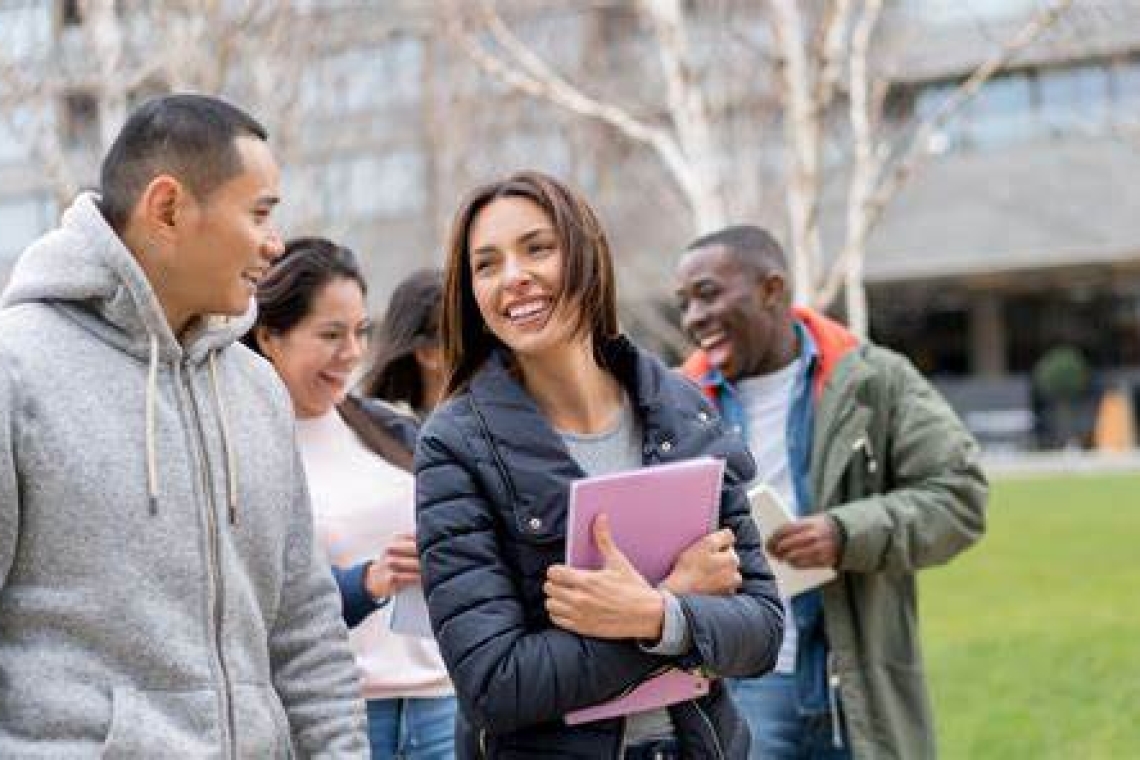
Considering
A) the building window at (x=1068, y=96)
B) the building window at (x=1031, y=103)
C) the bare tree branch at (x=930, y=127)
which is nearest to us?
the bare tree branch at (x=930, y=127)

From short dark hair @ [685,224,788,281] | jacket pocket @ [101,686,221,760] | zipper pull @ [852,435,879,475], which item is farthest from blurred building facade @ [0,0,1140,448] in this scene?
jacket pocket @ [101,686,221,760]

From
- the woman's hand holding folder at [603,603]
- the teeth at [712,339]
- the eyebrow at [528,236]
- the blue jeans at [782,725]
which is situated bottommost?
the blue jeans at [782,725]

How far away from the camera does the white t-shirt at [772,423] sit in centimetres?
392

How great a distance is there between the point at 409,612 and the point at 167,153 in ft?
3.84

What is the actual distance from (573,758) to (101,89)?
27.4 ft

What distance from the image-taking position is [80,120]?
14383 mm

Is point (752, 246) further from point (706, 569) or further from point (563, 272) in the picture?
point (706, 569)

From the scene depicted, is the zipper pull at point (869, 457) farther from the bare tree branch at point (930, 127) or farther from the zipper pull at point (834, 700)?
the bare tree branch at point (930, 127)

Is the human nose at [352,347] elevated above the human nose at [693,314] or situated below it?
above

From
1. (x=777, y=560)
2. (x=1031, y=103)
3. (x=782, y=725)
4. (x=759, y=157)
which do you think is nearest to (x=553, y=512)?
(x=777, y=560)

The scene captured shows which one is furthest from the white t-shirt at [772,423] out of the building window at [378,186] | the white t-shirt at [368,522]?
the building window at [378,186]

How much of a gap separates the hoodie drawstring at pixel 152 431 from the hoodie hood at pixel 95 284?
15mm

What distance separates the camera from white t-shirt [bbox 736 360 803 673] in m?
3.92

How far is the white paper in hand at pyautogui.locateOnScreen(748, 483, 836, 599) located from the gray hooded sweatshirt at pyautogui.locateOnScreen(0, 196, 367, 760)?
50.1 inches
